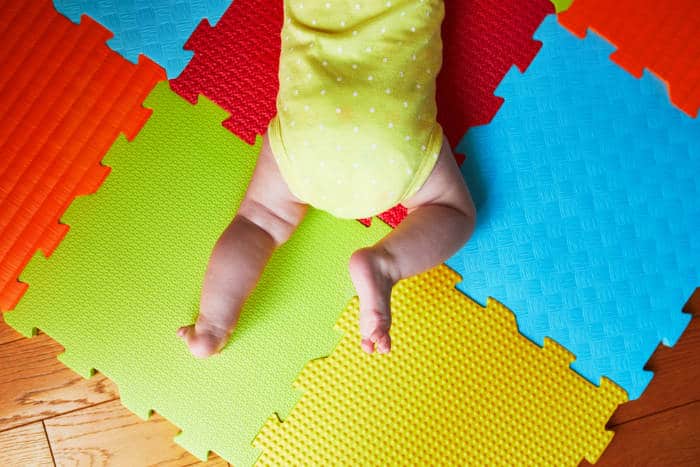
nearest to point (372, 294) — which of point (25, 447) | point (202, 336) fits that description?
point (202, 336)

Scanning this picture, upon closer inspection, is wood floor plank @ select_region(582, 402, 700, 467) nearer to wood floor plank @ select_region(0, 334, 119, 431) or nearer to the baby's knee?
the baby's knee

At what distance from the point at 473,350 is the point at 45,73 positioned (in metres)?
0.95

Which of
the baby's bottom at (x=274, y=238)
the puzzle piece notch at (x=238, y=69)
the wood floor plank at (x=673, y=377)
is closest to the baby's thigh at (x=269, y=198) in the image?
the baby's bottom at (x=274, y=238)

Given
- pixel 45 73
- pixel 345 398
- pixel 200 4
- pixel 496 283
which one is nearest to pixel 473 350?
pixel 496 283

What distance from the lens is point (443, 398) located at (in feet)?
3.33

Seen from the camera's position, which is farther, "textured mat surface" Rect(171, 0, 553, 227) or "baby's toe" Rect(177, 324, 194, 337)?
"textured mat surface" Rect(171, 0, 553, 227)

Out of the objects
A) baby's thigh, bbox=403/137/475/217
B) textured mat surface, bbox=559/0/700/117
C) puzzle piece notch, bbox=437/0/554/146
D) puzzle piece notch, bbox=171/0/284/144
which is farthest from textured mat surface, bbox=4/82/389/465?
textured mat surface, bbox=559/0/700/117

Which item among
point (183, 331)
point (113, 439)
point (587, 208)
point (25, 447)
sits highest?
point (587, 208)

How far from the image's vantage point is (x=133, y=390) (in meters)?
1.01

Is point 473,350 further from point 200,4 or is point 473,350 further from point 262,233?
point 200,4

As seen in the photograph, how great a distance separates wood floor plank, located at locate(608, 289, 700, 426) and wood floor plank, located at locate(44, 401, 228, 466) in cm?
A: 79

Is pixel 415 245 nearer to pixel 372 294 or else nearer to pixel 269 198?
pixel 372 294

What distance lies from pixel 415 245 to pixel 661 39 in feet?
2.11

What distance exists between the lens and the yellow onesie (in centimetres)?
80
